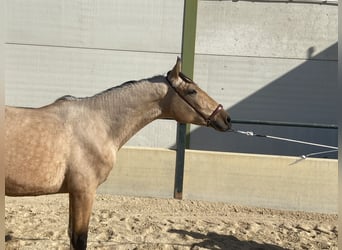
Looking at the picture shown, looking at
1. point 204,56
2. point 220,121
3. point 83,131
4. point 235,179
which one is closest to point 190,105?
point 220,121

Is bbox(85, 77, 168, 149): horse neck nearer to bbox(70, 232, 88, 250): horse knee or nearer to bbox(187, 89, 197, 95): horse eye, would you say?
bbox(187, 89, 197, 95): horse eye

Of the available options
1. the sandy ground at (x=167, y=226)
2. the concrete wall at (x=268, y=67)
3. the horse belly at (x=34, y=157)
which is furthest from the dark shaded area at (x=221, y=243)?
the concrete wall at (x=268, y=67)

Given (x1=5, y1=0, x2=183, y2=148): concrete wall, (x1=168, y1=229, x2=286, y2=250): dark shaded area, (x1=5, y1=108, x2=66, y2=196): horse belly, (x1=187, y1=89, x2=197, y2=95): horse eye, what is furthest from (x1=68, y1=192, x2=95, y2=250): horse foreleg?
(x1=5, y1=0, x2=183, y2=148): concrete wall

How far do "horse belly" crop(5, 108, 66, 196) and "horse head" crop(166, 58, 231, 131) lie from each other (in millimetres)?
883

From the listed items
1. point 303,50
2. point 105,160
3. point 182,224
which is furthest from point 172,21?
point 105,160

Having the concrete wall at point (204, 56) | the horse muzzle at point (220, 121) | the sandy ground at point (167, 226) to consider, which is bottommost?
the sandy ground at point (167, 226)

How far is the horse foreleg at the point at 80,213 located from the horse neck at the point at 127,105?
470 mm

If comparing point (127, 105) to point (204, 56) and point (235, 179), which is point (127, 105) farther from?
point (204, 56)

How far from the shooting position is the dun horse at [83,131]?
115 inches

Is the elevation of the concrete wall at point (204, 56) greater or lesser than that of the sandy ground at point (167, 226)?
greater

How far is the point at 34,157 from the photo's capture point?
292 centimetres

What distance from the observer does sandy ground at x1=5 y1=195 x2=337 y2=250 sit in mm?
4352

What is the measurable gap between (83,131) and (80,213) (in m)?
0.59

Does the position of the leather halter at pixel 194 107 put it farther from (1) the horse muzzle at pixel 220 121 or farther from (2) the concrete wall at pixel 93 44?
(2) the concrete wall at pixel 93 44
